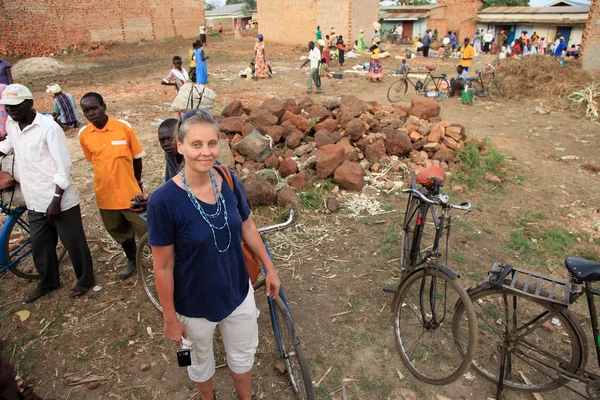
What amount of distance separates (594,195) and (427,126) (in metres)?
2.74

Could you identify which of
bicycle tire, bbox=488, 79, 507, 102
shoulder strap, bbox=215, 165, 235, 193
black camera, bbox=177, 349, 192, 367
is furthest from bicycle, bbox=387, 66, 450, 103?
black camera, bbox=177, 349, 192, 367

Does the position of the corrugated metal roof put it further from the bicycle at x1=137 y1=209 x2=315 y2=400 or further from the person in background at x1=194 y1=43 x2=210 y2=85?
the bicycle at x1=137 y1=209 x2=315 y2=400

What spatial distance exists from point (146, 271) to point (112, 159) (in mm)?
1239

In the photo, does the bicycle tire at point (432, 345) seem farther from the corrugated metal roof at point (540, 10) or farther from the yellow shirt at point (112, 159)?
the corrugated metal roof at point (540, 10)

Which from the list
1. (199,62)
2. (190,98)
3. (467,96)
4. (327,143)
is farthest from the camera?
(199,62)

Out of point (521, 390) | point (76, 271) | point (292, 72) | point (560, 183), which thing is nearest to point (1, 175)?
point (76, 271)

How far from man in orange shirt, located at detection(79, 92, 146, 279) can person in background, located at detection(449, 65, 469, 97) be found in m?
11.2

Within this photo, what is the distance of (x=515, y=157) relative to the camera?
7.33 m

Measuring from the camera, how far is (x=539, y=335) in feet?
10.7

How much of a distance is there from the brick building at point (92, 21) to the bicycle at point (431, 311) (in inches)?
950

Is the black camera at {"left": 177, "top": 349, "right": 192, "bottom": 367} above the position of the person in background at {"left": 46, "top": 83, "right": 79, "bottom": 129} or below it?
below

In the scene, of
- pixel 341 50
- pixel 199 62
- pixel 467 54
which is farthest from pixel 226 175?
pixel 341 50

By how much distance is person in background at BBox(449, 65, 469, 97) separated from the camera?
1204 cm

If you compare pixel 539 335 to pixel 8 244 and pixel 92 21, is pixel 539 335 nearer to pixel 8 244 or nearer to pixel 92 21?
pixel 8 244
